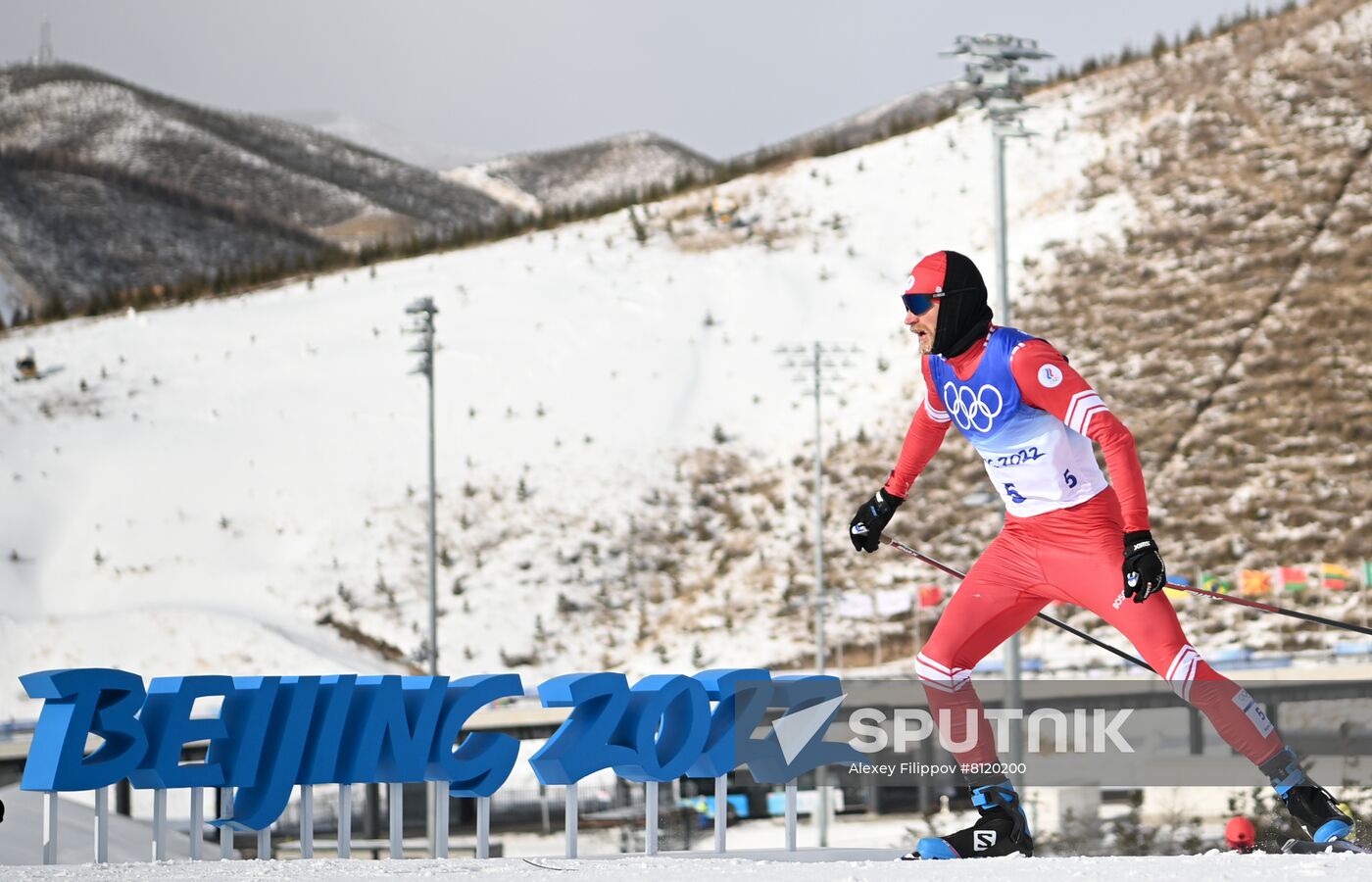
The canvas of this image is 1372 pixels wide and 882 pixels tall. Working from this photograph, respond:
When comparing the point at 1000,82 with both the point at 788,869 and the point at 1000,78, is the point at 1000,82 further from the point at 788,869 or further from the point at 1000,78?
the point at 788,869

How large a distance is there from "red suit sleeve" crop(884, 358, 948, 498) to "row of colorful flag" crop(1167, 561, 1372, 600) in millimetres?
30121

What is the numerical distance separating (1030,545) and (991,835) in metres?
1.53

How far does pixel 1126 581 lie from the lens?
25.8 feet

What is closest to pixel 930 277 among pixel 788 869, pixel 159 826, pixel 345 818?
pixel 788 869

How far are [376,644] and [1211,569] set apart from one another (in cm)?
2406

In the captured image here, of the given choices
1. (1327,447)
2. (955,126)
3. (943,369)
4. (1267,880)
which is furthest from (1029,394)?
(955,126)

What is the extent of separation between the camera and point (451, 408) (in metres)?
60.5

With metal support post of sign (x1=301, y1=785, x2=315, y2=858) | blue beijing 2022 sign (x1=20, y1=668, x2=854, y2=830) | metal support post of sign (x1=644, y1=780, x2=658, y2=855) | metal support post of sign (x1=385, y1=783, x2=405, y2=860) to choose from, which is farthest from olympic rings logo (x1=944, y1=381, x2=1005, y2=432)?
metal support post of sign (x1=301, y1=785, x2=315, y2=858)

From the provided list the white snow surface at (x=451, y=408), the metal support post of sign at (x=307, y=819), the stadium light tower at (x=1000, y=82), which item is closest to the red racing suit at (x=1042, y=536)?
the metal support post of sign at (x=307, y=819)

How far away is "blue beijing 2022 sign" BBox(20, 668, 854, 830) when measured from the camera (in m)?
11.9

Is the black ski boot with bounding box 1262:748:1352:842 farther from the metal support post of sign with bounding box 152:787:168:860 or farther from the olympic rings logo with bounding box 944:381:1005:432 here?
the metal support post of sign with bounding box 152:787:168:860

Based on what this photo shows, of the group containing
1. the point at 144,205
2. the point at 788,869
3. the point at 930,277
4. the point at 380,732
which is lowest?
the point at 788,869

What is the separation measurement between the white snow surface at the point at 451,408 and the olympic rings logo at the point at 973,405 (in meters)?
37.7

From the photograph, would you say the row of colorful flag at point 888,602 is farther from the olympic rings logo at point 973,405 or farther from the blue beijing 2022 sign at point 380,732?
the olympic rings logo at point 973,405
